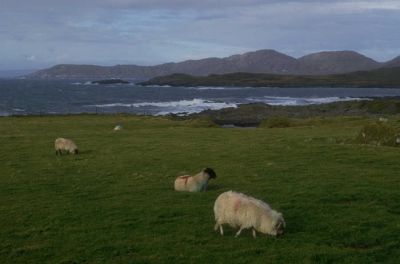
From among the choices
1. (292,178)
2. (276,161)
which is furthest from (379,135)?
(292,178)

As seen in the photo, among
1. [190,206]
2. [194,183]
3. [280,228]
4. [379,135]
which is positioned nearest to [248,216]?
[280,228]

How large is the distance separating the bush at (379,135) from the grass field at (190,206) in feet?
11.3

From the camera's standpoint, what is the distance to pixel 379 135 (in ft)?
107

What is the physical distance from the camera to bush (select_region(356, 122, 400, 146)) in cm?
3209

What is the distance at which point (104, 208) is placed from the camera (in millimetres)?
16594

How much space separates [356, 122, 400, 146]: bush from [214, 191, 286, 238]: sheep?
20509 millimetres

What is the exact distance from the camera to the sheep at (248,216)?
1351 cm

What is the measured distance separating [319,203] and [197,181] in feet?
14.5

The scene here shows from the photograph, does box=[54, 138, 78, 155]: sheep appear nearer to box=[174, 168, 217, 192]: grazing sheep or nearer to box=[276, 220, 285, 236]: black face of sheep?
box=[174, 168, 217, 192]: grazing sheep

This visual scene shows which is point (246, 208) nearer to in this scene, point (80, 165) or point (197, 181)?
point (197, 181)

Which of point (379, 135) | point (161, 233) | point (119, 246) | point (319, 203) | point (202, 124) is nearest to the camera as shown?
point (119, 246)

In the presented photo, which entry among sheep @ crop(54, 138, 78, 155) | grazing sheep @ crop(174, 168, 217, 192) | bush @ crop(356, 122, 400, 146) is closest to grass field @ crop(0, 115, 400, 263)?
grazing sheep @ crop(174, 168, 217, 192)

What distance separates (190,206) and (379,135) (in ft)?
65.0

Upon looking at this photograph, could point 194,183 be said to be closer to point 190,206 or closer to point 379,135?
point 190,206
